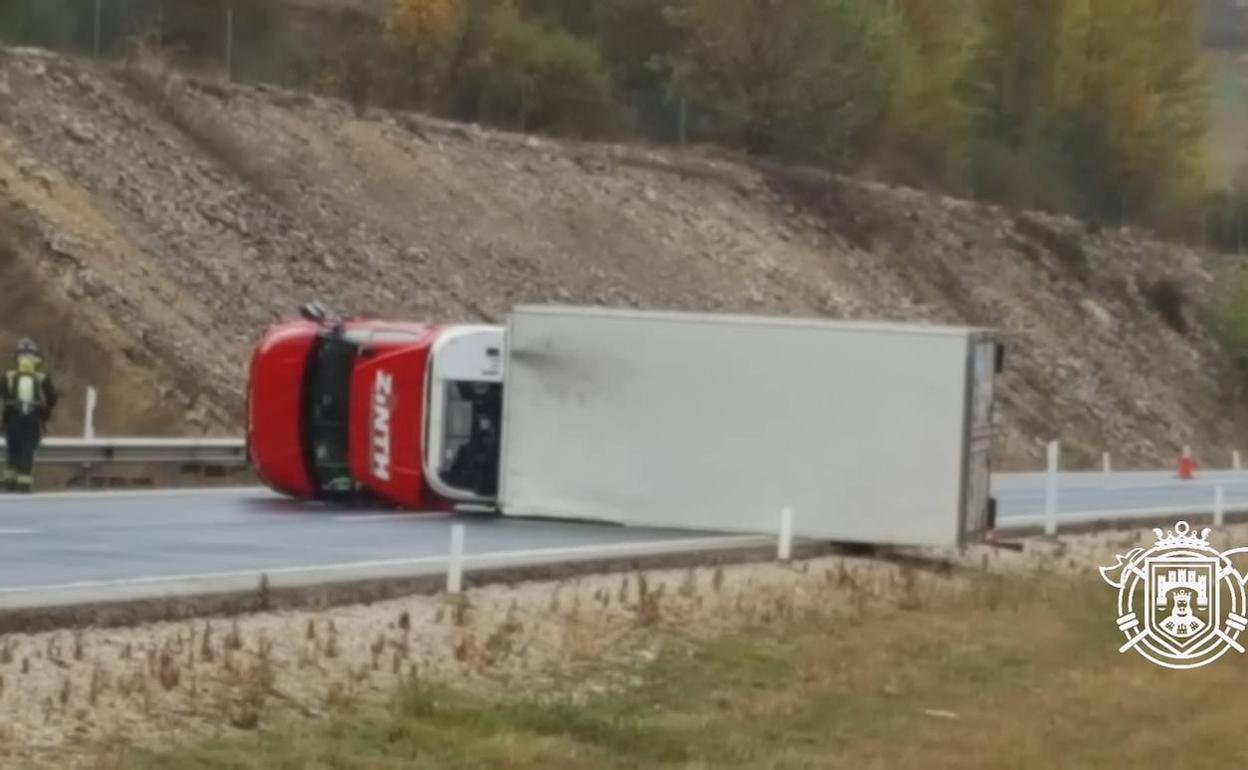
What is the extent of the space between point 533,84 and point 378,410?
35.4 m

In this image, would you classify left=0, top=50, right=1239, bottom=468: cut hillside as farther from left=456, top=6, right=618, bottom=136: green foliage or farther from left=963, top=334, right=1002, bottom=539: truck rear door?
left=963, top=334, right=1002, bottom=539: truck rear door

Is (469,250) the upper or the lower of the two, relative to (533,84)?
lower

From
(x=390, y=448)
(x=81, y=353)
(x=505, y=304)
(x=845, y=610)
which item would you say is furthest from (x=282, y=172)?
(x=845, y=610)

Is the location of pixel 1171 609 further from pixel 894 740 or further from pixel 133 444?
pixel 133 444

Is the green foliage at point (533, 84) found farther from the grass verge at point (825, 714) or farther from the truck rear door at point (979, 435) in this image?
the grass verge at point (825, 714)

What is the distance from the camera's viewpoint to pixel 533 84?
204ft

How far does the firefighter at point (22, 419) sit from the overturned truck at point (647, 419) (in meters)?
2.27

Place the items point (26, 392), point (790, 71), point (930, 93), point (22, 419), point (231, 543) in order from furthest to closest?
point (930, 93)
point (790, 71)
point (26, 392)
point (22, 419)
point (231, 543)

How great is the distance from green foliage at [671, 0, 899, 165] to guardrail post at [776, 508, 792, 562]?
1762 inches

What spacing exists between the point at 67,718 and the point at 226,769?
1.10m

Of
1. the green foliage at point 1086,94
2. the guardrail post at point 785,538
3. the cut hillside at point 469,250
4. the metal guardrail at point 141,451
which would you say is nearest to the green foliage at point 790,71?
the cut hillside at point 469,250

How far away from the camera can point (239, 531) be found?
23.6 m

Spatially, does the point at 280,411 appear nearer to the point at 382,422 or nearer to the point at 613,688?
the point at 382,422

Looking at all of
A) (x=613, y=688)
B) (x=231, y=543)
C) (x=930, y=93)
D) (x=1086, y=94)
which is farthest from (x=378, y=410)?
(x=1086, y=94)
